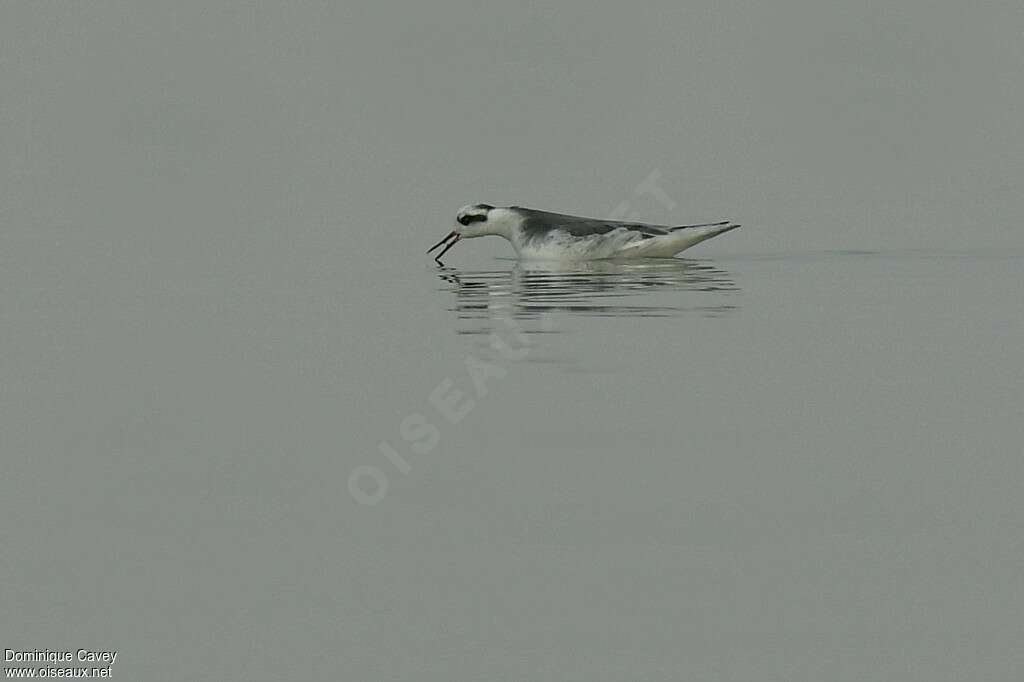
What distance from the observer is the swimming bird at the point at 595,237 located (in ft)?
102

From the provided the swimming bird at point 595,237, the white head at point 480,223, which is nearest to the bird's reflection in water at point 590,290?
the swimming bird at point 595,237

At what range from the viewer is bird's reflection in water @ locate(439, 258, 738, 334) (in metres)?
21.7

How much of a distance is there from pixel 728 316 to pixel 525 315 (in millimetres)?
2891

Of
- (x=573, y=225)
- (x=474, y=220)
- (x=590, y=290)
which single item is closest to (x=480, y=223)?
(x=474, y=220)

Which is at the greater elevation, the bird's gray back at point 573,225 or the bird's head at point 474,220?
the bird's head at point 474,220

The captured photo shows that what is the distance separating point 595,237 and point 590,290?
22.3ft

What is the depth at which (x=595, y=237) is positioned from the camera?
31.4 meters

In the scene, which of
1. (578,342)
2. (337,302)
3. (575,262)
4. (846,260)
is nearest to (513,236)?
(575,262)

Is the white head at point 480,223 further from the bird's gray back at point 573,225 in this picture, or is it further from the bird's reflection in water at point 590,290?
the bird's reflection in water at point 590,290

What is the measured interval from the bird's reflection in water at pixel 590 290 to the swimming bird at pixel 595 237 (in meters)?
0.40

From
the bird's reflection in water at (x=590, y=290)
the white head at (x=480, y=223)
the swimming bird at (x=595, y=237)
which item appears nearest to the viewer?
the bird's reflection in water at (x=590, y=290)

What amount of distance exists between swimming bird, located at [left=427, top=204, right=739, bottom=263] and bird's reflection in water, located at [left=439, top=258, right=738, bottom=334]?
402mm

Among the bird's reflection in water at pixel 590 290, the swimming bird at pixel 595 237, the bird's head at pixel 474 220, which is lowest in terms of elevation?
the bird's reflection in water at pixel 590 290

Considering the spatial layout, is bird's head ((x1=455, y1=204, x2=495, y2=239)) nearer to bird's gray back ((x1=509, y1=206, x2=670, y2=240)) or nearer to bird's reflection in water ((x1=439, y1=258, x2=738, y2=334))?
bird's gray back ((x1=509, y1=206, x2=670, y2=240))
